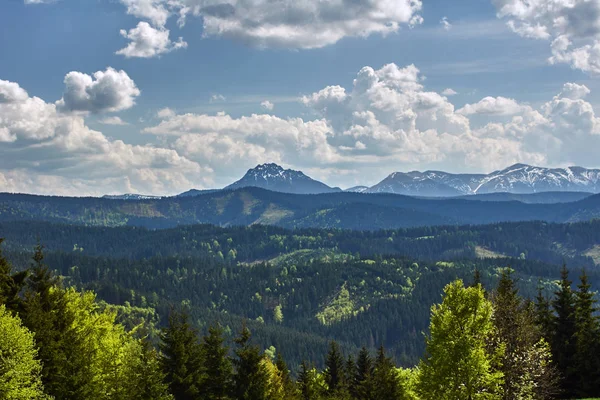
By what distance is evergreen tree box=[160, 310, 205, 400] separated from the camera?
164ft

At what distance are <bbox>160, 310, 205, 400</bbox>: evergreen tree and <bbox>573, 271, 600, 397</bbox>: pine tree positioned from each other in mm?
39368

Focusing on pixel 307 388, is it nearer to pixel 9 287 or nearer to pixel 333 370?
pixel 333 370

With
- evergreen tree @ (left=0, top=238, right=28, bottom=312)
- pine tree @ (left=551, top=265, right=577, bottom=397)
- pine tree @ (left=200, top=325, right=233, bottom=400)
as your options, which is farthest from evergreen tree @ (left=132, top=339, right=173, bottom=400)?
pine tree @ (left=551, top=265, right=577, bottom=397)

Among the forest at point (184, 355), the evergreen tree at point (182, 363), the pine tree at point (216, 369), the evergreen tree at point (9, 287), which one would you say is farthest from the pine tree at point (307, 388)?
the evergreen tree at point (9, 287)

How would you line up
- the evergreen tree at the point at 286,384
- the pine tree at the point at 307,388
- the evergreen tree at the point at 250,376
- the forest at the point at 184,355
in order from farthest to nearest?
the pine tree at the point at 307,388 < the evergreen tree at the point at 286,384 < the evergreen tree at the point at 250,376 < the forest at the point at 184,355

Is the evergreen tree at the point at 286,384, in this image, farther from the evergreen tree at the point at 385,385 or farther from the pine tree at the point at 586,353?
the pine tree at the point at 586,353

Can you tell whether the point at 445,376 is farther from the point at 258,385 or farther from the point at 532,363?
the point at 258,385

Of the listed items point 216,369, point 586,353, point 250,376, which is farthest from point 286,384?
point 586,353

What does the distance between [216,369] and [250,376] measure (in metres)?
3.18

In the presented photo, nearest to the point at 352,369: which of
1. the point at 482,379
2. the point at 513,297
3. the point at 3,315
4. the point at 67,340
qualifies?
the point at 513,297

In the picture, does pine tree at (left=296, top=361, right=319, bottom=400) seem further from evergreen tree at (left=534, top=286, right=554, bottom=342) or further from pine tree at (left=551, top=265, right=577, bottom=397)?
pine tree at (left=551, top=265, right=577, bottom=397)

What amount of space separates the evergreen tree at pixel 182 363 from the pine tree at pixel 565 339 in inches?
1500

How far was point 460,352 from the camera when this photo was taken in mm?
43781

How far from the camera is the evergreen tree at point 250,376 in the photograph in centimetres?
5206
